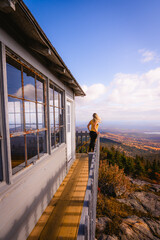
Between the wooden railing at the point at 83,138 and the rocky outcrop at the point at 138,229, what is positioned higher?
the wooden railing at the point at 83,138

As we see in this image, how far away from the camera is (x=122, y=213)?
527cm

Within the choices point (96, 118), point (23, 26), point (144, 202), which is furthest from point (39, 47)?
point (144, 202)

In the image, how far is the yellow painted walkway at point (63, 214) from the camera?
2.29 metres

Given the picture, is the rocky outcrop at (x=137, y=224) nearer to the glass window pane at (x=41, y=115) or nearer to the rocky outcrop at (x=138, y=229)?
the rocky outcrop at (x=138, y=229)

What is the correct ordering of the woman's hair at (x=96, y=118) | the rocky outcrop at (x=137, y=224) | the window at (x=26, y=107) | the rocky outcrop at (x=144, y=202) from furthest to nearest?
the rocky outcrop at (x=144, y=202), the woman's hair at (x=96, y=118), the rocky outcrop at (x=137, y=224), the window at (x=26, y=107)

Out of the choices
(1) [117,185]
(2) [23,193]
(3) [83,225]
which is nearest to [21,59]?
(2) [23,193]

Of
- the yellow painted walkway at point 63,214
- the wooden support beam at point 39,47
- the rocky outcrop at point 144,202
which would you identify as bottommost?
the rocky outcrop at point 144,202

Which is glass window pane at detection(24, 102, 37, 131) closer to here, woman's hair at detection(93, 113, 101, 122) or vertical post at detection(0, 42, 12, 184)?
vertical post at detection(0, 42, 12, 184)

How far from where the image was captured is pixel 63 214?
2762 mm

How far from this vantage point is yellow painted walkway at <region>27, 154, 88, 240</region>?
229 cm

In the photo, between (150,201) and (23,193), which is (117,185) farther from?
(23,193)

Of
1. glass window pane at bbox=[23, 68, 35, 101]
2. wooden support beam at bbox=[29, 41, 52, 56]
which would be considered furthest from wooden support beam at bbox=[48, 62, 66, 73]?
wooden support beam at bbox=[29, 41, 52, 56]

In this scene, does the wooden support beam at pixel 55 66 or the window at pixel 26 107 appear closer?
the window at pixel 26 107

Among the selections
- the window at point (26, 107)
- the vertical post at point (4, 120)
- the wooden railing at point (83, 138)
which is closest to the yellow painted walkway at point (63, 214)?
the window at point (26, 107)
